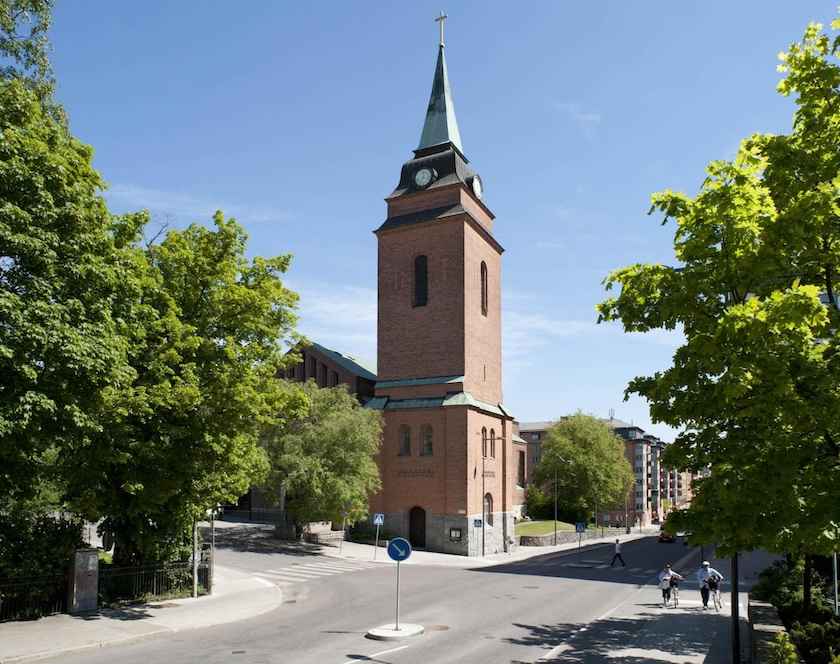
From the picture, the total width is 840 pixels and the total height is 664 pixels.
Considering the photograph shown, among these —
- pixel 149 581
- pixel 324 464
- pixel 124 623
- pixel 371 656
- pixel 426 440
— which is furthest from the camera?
pixel 426 440

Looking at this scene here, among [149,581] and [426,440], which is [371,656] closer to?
[149,581]

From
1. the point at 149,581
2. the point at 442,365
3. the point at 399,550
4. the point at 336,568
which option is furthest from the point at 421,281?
the point at 399,550

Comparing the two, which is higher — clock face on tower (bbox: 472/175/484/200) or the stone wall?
clock face on tower (bbox: 472/175/484/200)

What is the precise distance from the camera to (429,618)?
768 inches

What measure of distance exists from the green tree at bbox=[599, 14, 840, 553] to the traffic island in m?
7.84

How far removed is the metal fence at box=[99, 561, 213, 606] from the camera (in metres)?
19.8

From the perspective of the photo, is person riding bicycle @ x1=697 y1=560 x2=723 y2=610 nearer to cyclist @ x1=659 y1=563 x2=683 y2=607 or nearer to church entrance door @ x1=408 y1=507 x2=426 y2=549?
cyclist @ x1=659 y1=563 x2=683 y2=607

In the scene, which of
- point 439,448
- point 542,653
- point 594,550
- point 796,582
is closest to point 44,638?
point 542,653

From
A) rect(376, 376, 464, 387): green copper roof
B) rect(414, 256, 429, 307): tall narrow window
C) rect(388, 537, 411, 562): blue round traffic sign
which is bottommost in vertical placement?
rect(388, 537, 411, 562): blue round traffic sign

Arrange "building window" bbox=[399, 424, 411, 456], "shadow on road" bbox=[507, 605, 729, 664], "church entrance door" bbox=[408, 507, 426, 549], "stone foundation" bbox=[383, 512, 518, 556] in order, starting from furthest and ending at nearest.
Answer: "building window" bbox=[399, 424, 411, 456] → "church entrance door" bbox=[408, 507, 426, 549] → "stone foundation" bbox=[383, 512, 518, 556] → "shadow on road" bbox=[507, 605, 729, 664]

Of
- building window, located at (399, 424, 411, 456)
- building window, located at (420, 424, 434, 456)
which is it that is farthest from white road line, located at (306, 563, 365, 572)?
building window, located at (399, 424, 411, 456)

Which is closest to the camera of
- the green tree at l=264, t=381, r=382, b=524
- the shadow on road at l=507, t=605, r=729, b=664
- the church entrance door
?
the shadow on road at l=507, t=605, r=729, b=664

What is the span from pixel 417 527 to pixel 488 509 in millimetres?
4750

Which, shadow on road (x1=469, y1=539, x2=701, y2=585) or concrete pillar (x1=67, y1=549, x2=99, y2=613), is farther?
shadow on road (x1=469, y1=539, x2=701, y2=585)
